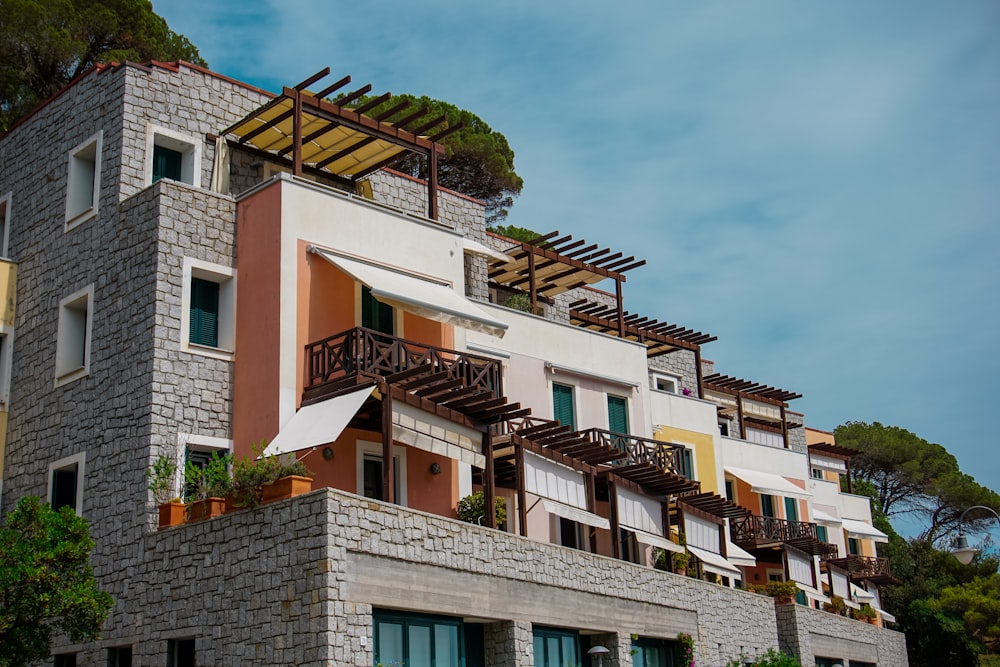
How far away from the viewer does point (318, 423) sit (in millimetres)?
22750

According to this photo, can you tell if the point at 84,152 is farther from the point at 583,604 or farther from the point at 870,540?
the point at 870,540

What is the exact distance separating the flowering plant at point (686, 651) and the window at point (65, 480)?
1414 centimetres

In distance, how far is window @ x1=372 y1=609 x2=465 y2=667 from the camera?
2034 centimetres

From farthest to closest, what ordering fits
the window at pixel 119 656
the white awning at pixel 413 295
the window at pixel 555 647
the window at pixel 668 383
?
1. the window at pixel 668 383
2. the white awning at pixel 413 295
3. the window at pixel 555 647
4. the window at pixel 119 656

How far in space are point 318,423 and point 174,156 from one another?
8.63 meters

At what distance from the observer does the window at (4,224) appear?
29.4 m

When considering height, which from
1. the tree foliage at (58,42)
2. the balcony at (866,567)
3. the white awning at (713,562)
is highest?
the tree foliage at (58,42)

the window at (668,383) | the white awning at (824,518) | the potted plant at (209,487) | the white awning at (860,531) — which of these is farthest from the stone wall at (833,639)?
the potted plant at (209,487)

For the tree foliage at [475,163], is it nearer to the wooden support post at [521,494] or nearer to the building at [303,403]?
the building at [303,403]

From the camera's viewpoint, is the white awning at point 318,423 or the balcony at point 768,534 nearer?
the white awning at point 318,423

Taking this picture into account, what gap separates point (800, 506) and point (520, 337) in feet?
68.6

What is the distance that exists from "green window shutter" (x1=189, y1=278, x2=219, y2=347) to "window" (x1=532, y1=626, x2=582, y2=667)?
9.05 meters

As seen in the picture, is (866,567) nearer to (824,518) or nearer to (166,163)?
(824,518)

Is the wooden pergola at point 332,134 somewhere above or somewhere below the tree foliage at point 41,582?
above
